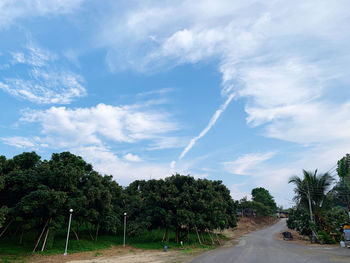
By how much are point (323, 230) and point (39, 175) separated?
3068cm

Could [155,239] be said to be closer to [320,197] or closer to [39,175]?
[39,175]

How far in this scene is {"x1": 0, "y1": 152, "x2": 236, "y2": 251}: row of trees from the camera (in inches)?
725

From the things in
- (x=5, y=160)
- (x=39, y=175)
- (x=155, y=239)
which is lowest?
(x=155, y=239)

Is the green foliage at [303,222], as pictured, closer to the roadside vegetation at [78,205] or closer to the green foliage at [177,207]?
the roadside vegetation at [78,205]

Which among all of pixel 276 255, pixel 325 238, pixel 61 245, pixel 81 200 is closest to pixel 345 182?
pixel 325 238

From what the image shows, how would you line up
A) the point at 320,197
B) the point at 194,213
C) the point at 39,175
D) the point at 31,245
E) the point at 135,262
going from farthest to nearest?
1. the point at 320,197
2. the point at 194,213
3. the point at 31,245
4. the point at 39,175
5. the point at 135,262

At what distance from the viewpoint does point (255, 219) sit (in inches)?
2781

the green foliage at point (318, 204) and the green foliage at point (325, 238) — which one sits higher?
the green foliage at point (318, 204)

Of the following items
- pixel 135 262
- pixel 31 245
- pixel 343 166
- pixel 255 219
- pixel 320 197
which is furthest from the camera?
pixel 255 219

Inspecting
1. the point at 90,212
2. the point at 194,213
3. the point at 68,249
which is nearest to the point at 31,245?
the point at 68,249

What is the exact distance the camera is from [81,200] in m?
20.0

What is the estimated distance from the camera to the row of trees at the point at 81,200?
18422mm

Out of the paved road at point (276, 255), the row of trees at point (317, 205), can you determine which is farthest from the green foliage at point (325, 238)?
the paved road at point (276, 255)

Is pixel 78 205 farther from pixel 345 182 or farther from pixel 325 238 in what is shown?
pixel 345 182
